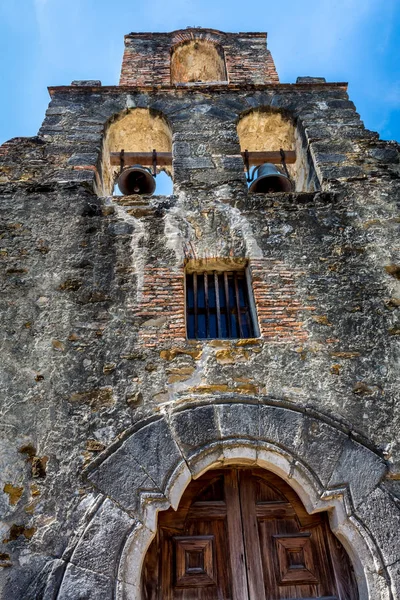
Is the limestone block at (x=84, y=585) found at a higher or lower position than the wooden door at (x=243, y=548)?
lower

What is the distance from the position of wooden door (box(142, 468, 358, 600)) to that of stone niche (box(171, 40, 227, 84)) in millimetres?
6621

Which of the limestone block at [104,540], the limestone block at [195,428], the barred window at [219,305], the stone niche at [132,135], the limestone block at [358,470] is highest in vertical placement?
the stone niche at [132,135]

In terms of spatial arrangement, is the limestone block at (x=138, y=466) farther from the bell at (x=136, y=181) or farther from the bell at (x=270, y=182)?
the bell at (x=270, y=182)

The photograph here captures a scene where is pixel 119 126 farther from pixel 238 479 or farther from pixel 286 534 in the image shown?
pixel 286 534

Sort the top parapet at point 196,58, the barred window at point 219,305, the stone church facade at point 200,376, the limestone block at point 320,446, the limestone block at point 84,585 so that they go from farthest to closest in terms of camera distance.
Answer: the top parapet at point 196,58 < the barred window at point 219,305 < the limestone block at point 320,446 < the stone church facade at point 200,376 < the limestone block at point 84,585

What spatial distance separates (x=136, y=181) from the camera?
219 inches

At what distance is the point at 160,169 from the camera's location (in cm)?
658

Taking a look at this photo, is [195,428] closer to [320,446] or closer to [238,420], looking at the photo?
[238,420]

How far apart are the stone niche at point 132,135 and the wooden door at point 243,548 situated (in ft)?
12.8

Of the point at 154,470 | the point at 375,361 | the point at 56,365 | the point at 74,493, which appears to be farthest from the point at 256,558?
the point at 56,365

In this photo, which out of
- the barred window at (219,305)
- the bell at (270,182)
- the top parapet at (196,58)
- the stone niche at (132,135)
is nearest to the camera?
the barred window at (219,305)

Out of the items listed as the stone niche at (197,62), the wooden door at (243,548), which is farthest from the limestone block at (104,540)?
the stone niche at (197,62)

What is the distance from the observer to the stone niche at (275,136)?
20.3 feet

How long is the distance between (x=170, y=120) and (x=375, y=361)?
387cm
